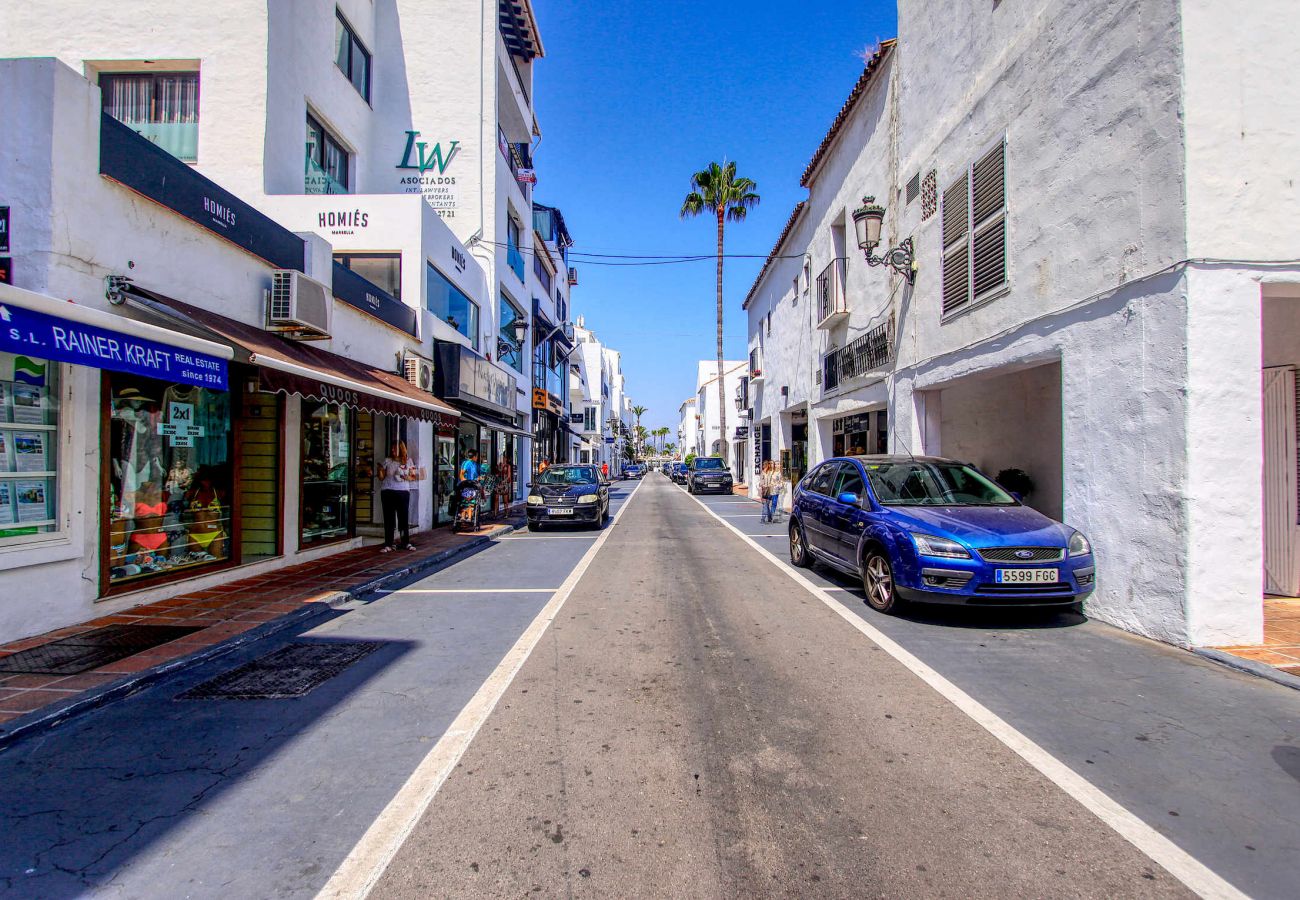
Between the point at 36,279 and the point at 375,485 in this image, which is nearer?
the point at 36,279

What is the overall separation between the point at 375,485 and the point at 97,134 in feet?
Result: 24.9

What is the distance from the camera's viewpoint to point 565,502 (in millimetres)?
14883

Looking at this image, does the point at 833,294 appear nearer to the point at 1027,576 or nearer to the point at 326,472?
the point at 1027,576

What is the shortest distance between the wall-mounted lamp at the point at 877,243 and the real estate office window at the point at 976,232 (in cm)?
113

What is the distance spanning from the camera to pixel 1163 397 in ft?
18.5

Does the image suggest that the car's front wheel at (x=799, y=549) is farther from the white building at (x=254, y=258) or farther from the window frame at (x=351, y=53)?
the window frame at (x=351, y=53)

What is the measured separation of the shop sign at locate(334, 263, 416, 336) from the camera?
10367 mm

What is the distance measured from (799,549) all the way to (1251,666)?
535 centimetres

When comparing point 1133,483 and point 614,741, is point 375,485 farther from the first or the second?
point 1133,483

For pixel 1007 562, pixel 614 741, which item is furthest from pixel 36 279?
pixel 1007 562

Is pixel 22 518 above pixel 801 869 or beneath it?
above

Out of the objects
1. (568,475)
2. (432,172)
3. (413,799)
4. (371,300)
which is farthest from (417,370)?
(413,799)

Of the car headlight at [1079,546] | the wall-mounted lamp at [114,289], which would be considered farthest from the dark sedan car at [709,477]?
the wall-mounted lamp at [114,289]

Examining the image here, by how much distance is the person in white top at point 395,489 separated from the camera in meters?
10.6
